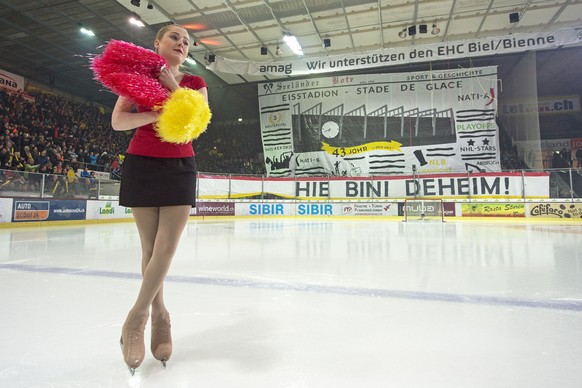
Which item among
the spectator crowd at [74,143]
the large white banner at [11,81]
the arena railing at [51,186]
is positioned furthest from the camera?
the large white banner at [11,81]

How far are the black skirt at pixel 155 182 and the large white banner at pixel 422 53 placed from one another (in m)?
10.3

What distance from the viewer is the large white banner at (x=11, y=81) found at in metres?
14.4

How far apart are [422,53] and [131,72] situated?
10655 mm

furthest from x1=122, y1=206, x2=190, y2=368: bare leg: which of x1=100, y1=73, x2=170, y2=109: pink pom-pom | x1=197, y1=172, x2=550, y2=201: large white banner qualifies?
x1=197, y1=172, x2=550, y2=201: large white banner

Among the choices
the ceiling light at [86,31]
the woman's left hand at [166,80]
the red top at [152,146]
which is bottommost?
the red top at [152,146]

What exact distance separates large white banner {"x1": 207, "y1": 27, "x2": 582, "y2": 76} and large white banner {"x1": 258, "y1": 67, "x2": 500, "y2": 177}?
2.95 metres

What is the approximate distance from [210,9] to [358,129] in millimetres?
7113

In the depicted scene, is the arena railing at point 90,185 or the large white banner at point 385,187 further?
the large white banner at point 385,187

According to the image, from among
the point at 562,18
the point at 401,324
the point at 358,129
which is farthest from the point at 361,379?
the point at 562,18

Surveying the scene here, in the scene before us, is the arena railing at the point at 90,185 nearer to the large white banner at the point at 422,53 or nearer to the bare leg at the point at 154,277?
the large white banner at the point at 422,53

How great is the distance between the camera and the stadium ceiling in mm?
10266

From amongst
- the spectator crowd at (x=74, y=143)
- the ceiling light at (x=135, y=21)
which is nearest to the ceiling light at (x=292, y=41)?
the ceiling light at (x=135, y=21)

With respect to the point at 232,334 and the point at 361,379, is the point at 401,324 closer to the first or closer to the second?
the point at 361,379

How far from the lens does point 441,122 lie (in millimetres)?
12750
